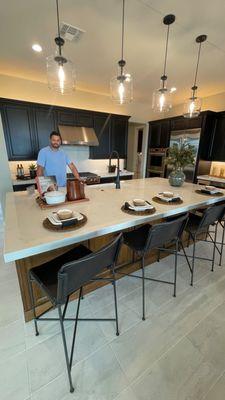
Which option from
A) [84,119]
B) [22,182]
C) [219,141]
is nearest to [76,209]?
[22,182]

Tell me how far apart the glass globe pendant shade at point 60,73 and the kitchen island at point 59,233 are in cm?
123

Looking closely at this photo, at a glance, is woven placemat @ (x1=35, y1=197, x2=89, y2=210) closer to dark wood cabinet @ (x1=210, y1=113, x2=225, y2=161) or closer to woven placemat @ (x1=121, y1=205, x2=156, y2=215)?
woven placemat @ (x1=121, y1=205, x2=156, y2=215)

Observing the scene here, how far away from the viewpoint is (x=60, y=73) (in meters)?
1.79

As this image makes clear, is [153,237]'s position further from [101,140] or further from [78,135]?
[101,140]

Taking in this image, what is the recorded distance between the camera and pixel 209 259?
92.4 inches

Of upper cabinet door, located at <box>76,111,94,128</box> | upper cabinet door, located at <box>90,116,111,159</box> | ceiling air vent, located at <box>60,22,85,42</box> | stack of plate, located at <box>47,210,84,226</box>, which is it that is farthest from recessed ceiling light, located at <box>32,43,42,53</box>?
stack of plate, located at <box>47,210,84,226</box>

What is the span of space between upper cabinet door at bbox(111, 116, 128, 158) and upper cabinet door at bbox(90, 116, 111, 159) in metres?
0.15

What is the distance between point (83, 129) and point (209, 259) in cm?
353

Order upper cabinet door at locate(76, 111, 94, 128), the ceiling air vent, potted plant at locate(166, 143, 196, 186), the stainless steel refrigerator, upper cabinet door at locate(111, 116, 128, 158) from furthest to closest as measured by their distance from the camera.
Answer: upper cabinet door at locate(111, 116, 128, 158), the stainless steel refrigerator, upper cabinet door at locate(76, 111, 94, 128), potted plant at locate(166, 143, 196, 186), the ceiling air vent

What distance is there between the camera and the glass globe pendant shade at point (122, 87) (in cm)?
200

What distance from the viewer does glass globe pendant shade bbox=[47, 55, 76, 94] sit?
5.62 ft

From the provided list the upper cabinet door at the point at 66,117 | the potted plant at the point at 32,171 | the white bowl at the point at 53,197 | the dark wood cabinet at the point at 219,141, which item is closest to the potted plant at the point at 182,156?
the white bowl at the point at 53,197

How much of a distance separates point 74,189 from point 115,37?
204cm

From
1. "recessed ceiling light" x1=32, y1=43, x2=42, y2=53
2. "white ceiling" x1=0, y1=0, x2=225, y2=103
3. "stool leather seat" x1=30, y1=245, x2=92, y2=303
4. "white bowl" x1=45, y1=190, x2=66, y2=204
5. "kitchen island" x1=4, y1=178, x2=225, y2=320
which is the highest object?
"white ceiling" x1=0, y1=0, x2=225, y2=103
